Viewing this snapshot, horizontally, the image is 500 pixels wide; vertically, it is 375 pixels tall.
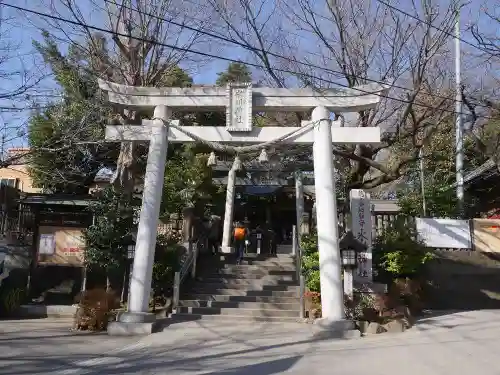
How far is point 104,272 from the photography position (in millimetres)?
16625

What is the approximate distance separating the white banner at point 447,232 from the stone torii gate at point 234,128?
6582 mm

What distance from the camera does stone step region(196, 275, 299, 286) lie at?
55.5 feet

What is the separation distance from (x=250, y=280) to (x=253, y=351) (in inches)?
270

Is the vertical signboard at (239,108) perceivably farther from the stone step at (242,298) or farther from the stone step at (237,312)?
the stone step at (242,298)

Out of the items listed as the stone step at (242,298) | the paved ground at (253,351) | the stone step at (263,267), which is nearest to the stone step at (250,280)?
the stone step at (263,267)

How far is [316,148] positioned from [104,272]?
321 inches

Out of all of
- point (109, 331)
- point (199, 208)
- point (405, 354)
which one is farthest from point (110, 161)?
point (405, 354)

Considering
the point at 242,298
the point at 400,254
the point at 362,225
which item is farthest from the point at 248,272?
the point at 400,254

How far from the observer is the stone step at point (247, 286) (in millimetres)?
16469

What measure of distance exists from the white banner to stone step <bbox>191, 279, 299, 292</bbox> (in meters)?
5.37

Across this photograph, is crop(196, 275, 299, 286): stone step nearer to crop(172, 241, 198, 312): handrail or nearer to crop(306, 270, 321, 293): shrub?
crop(172, 241, 198, 312): handrail

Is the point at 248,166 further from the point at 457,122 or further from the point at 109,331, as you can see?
the point at 109,331

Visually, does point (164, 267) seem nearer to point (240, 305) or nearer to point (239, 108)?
point (240, 305)

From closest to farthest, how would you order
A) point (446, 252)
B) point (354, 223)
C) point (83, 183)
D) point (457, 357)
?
point (457, 357)
point (354, 223)
point (446, 252)
point (83, 183)
